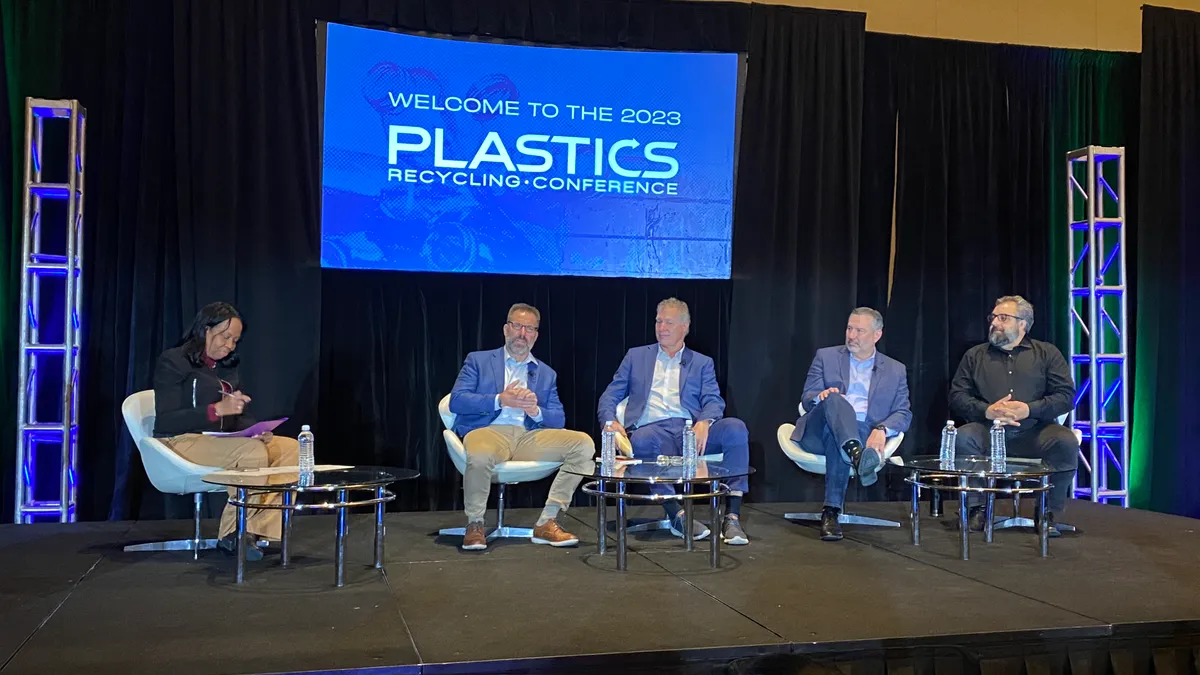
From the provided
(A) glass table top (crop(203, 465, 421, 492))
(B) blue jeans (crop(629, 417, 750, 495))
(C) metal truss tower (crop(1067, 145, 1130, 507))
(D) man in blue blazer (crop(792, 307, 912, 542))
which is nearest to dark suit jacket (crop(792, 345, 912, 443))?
(D) man in blue blazer (crop(792, 307, 912, 542))

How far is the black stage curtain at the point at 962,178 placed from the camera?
6.06 metres

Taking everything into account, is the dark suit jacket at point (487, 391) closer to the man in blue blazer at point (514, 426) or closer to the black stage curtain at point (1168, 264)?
the man in blue blazer at point (514, 426)

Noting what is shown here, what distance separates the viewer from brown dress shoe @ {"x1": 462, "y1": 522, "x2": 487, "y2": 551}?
4129 mm

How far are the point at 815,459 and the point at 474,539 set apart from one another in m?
1.63

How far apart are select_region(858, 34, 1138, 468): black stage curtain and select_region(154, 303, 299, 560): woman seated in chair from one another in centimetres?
364

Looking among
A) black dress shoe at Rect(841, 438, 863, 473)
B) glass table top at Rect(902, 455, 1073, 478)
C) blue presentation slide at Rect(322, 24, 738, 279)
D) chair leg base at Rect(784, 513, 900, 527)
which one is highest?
blue presentation slide at Rect(322, 24, 738, 279)

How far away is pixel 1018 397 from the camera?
484 cm

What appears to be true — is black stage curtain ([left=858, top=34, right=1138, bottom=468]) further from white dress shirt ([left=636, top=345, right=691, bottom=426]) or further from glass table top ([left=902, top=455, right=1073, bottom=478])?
white dress shirt ([left=636, top=345, right=691, bottom=426])

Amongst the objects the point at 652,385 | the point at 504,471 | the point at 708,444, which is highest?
the point at 652,385

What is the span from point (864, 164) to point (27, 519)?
192 inches

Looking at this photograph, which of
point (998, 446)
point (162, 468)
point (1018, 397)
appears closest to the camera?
point (162, 468)

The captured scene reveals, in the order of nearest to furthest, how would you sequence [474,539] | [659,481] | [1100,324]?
[659,481], [474,539], [1100,324]

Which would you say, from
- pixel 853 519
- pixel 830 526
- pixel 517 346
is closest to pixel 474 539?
pixel 517 346

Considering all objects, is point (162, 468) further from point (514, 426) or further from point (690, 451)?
point (690, 451)
